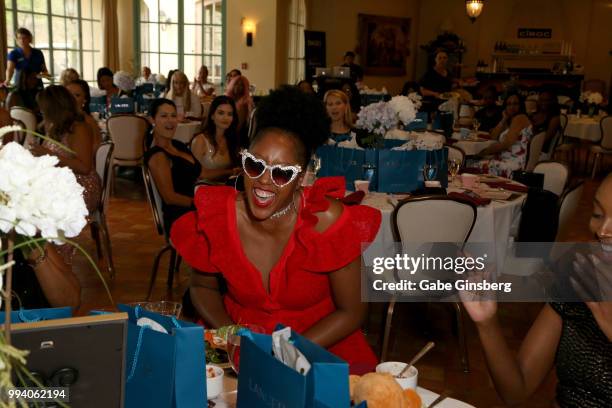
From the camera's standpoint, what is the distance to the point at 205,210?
2.41 meters

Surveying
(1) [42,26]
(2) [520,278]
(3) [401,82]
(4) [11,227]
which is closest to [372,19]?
(3) [401,82]

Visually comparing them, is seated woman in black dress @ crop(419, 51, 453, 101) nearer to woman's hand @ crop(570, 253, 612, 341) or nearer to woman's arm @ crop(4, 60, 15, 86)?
woman's arm @ crop(4, 60, 15, 86)

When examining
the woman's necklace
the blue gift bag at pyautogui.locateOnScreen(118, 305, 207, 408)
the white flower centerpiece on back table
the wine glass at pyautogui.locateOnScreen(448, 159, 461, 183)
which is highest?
the white flower centerpiece on back table

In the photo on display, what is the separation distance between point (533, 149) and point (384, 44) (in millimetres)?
11564

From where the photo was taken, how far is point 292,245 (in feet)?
7.80

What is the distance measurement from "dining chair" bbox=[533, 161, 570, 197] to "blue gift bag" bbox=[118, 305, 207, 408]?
165 inches

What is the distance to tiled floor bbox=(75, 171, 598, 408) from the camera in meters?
3.71

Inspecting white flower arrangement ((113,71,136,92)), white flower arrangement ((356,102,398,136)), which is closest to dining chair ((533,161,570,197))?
white flower arrangement ((356,102,398,136))

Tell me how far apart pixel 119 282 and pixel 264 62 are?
1028 centimetres

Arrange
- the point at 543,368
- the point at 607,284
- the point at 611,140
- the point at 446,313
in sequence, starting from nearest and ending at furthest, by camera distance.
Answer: the point at 607,284 → the point at 543,368 → the point at 446,313 → the point at 611,140

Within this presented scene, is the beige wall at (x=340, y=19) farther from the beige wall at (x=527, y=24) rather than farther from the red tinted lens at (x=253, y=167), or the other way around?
the red tinted lens at (x=253, y=167)

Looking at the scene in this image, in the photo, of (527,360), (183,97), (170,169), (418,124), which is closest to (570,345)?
(527,360)

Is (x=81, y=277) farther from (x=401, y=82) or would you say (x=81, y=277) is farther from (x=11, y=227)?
(x=401, y=82)

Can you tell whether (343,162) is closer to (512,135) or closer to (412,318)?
(412,318)
